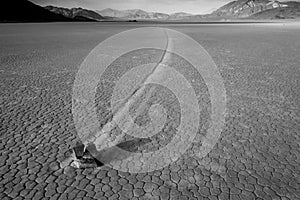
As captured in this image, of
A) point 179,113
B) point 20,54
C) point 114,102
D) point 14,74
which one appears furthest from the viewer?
point 20,54

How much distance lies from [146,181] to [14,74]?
273 inches

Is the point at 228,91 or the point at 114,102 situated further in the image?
the point at 228,91

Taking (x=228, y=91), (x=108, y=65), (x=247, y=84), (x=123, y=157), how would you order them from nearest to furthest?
(x=123, y=157), (x=228, y=91), (x=247, y=84), (x=108, y=65)

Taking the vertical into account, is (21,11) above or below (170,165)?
above

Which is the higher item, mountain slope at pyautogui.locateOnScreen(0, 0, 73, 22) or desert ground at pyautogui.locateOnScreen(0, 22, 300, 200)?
mountain slope at pyautogui.locateOnScreen(0, 0, 73, 22)

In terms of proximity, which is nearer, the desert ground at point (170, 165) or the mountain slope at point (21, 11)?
the desert ground at point (170, 165)

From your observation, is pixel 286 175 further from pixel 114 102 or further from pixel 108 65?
pixel 108 65

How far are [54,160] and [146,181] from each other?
50.9 inches

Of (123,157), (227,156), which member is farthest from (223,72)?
(123,157)

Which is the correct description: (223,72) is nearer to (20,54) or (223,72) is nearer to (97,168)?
(97,168)

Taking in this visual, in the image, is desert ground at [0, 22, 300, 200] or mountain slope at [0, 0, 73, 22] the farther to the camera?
mountain slope at [0, 0, 73, 22]

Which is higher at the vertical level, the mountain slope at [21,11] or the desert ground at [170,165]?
the mountain slope at [21,11]

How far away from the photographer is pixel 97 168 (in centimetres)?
324

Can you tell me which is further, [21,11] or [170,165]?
[21,11]
